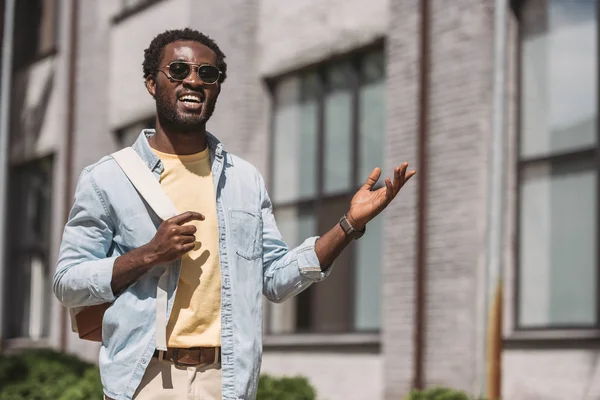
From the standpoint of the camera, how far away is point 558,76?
11.1 meters

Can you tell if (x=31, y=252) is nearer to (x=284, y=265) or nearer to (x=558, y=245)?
(x=558, y=245)

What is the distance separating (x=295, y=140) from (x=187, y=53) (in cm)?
1049

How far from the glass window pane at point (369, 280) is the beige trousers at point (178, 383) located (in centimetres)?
898

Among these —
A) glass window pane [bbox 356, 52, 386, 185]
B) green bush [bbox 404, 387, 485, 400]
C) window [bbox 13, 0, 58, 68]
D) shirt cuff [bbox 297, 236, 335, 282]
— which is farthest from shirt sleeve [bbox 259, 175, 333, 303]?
window [bbox 13, 0, 58, 68]

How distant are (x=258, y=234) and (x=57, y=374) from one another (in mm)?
8726

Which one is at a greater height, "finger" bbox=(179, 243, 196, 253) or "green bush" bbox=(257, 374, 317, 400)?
"finger" bbox=(179, 243, 196, 253)

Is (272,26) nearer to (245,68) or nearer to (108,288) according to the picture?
(245,68)

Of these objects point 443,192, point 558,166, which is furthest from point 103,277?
point 443,192

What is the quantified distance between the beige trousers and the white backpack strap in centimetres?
9

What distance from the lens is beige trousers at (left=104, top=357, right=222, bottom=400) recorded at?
4176 mm

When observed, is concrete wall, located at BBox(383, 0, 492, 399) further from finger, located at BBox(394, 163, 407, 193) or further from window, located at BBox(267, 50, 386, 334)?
finger, located at BBox(394, 163, 407, 193)

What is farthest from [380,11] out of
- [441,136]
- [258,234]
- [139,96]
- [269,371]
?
[258,234]

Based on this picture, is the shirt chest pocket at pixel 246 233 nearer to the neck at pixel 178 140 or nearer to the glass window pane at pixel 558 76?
the neck at pixel 178 140

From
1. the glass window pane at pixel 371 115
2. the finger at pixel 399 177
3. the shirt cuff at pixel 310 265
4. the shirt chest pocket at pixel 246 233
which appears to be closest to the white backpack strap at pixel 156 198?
the shirt chest pocket at pixel 246 233
